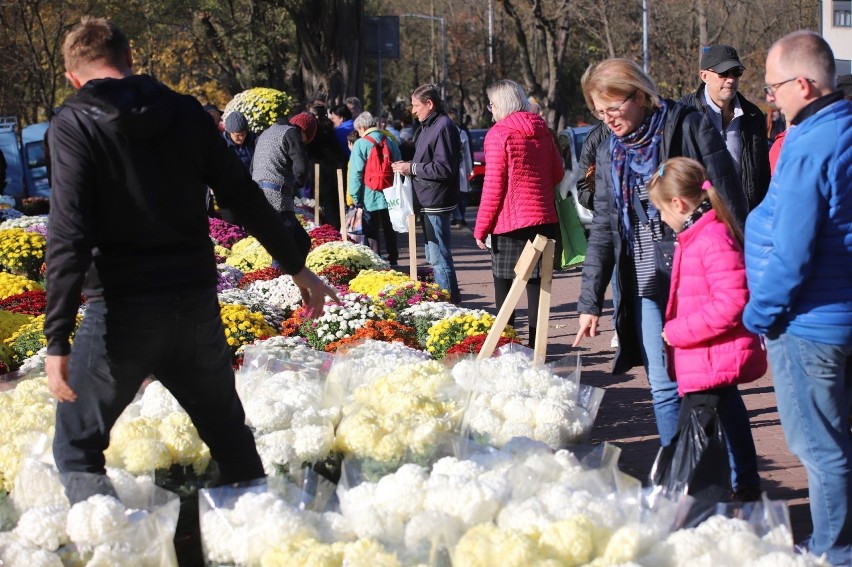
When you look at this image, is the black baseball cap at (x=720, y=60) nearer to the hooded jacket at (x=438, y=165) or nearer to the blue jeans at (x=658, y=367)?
the blue jeans at (x=658, y=367)

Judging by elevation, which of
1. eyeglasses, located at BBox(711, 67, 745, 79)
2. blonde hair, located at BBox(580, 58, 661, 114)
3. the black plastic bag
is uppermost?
eyeglasses, located at BBox(711, 67, 745, 79)

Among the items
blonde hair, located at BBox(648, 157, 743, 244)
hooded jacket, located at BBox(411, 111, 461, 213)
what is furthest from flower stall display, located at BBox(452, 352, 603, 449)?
hooded jacket, located at BBox(411, 111, 461, 213)

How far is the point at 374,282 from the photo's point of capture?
30.5ft

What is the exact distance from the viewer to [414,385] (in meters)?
5.02

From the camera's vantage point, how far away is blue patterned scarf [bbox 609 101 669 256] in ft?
15.7

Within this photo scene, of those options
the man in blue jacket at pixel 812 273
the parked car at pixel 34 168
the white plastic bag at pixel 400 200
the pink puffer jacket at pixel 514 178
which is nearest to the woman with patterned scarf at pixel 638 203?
the man in blue jacket at pixel 812 273

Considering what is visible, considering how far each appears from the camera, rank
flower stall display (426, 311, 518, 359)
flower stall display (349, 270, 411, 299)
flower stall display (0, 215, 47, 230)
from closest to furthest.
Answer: flower stall display (426, 311, 518, 359) < flower stall display (349, 270, 411, 299) < flower stall display (0, 215, 47, 230)

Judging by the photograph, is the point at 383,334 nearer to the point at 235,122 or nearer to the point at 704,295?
the point at 704,295

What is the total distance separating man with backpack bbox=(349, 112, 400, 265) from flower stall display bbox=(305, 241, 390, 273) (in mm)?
1446

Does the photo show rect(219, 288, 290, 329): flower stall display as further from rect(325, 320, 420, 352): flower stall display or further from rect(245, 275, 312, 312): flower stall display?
rect(325, 320, 420, 352): flower stall display

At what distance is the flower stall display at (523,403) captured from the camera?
4.68 meters

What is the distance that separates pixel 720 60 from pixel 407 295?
10.0 ft

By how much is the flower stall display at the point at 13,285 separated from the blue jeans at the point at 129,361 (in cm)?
601

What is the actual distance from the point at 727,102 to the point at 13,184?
20.4 m
